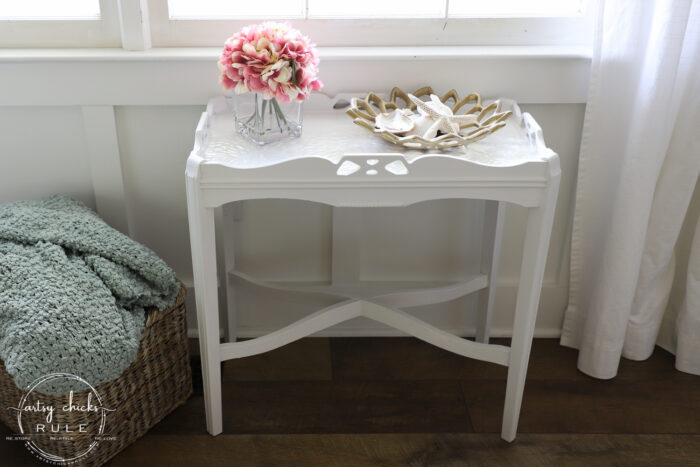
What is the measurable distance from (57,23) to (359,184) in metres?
0.89

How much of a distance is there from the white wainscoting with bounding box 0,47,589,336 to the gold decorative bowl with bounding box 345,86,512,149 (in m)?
0.06

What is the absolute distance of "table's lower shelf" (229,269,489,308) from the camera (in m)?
1.79

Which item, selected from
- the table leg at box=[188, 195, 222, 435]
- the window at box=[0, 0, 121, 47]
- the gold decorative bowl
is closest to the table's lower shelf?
the table leg at box=[188, 195, 222, 435]

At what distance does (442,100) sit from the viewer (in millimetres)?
1646

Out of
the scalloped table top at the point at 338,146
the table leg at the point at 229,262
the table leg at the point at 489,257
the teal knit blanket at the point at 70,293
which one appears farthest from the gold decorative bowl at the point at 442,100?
the teal knit blanket at the point at 70,293

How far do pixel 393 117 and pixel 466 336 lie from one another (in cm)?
79

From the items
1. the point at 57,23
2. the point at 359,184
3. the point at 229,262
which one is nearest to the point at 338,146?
the point at 359,184

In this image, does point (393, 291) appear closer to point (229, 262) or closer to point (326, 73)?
point (229, 262)

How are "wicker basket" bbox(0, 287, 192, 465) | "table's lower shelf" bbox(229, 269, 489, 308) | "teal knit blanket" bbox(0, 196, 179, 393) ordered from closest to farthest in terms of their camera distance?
1. "teal knit blanket" bbox(0, 196, 179, 393)
2. "wicker basket" bbox(0, 287, 192, 465)
3. "table's lower shelf" bbox(229, 269, 489, 308)

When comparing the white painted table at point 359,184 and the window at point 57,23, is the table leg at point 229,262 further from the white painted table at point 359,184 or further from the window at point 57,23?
the window at point 57,23

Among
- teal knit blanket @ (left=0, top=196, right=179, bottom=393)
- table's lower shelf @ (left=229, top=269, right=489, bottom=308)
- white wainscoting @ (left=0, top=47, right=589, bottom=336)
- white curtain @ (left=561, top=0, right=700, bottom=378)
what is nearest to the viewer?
teal knit blanket @ (left=0, top=196, right=179, bottom=393)

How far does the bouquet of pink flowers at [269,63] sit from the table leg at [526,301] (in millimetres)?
535

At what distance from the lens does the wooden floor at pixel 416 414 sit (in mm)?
1614

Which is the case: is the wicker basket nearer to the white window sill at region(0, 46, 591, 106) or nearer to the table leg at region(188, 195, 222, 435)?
the table leg at region(188, 195, 222, 435)
